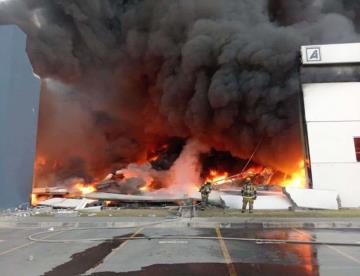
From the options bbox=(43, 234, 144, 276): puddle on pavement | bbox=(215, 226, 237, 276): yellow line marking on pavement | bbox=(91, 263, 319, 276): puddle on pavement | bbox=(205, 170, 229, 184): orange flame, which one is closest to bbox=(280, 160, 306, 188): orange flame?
bbox=(205, 170, 229, 184): orange flame

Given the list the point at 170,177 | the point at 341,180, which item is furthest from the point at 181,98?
the point at 341,180

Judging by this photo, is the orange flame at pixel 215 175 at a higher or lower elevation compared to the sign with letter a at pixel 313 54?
lower

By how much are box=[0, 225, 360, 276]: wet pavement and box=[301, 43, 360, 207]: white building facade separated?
698 centimetres

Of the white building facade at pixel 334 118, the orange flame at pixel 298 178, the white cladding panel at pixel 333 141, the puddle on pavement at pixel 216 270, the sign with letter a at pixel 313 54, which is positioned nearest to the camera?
the puddle on pavement at pixel 216 270

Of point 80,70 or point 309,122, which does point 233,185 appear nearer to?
point 309,122

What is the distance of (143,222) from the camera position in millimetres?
10117

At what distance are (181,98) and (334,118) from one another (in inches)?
403

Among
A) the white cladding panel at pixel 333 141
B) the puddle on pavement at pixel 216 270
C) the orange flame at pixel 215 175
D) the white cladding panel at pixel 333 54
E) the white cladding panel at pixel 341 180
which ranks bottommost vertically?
the puddle on pavement at pixel 216 270

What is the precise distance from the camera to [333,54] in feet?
50.4

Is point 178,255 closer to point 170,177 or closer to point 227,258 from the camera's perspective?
point 227,258

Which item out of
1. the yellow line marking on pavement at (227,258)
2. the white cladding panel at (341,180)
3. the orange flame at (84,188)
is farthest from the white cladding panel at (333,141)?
the orange flame at (84,188)

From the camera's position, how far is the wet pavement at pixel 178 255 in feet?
15.6

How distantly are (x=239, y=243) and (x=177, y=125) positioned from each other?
1758 cm

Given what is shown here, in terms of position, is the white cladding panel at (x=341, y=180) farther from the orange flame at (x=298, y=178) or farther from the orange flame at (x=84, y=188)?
the orange flame at (x=84, y=188)
